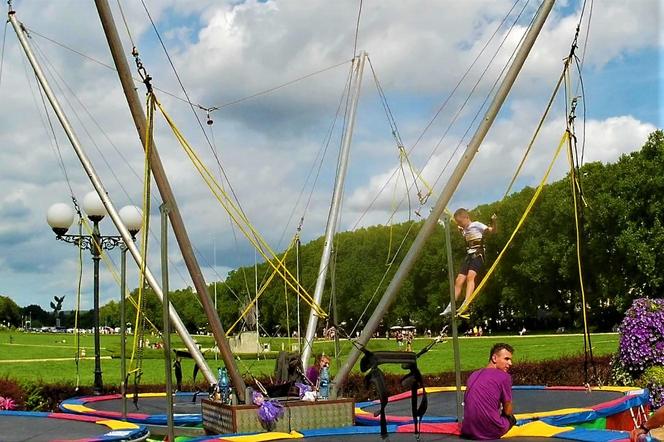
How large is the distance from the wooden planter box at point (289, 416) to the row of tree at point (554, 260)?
14454 millimetres

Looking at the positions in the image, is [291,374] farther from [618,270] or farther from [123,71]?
[618,270]

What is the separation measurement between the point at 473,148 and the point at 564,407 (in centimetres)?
325

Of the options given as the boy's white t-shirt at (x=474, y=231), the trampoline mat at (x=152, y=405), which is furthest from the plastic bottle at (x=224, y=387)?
the boy's white t-shirt at (x=474, y=231)

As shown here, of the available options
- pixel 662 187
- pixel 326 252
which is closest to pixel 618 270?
pixel 662 187

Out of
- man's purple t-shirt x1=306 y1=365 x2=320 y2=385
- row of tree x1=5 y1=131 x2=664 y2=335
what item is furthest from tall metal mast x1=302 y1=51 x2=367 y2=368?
row of tree x1=5 y1=131 x2=664 y2=335

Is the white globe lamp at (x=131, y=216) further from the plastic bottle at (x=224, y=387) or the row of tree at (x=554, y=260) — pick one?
the row of tree at (x=554, y=260)

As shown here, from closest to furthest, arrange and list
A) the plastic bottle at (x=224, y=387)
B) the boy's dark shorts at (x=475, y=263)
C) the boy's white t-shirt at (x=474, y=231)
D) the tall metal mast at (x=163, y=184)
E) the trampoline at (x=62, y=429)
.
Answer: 1. the tall metal mast at (x=163, y=184)
2. the trampoline at (x=62, y=429)
3. the plastic bottle at (x=224, y=387)
4. the boy's white t-shirt at (x=474, y=231)
5. the boy's dark shorts at (x=475, y=263)

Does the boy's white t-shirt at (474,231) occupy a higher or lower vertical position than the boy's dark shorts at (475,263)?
higher

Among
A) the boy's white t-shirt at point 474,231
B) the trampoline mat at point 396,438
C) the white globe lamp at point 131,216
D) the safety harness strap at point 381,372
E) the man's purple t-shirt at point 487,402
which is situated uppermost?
the white globe lamp at point 131,216

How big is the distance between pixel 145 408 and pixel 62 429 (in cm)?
288

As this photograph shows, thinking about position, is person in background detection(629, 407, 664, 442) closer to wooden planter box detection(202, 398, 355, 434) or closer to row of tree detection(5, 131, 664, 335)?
wooden planter box detection(202, 398, 355, 434)

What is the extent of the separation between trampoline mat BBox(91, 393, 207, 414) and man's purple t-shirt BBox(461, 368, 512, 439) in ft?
17.0

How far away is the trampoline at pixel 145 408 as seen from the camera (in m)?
9.78

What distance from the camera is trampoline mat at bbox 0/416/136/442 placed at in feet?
25.7
